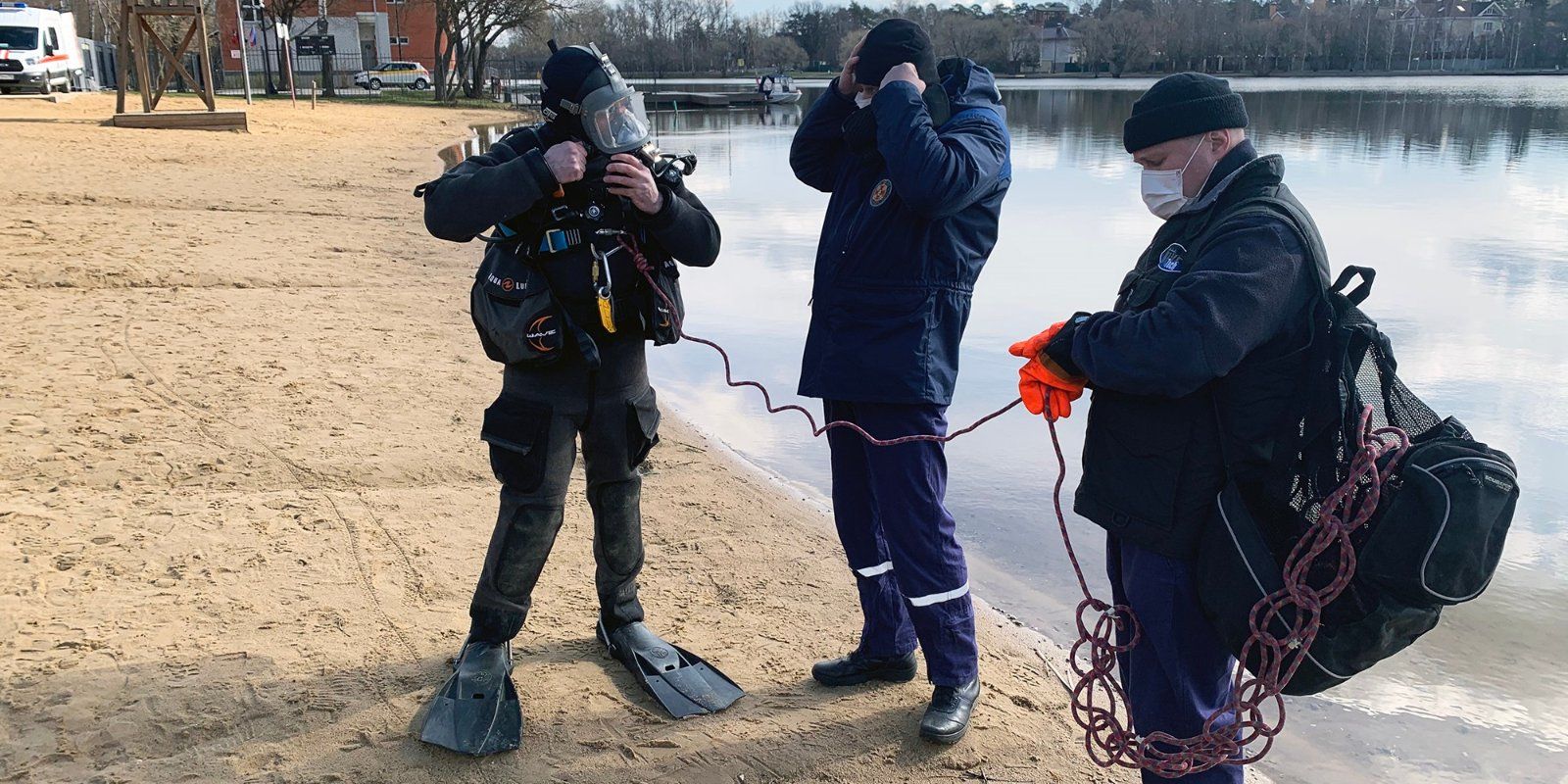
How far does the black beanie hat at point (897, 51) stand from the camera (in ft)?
10.4

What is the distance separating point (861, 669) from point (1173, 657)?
1362 mm

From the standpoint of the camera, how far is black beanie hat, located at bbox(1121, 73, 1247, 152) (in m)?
2.32

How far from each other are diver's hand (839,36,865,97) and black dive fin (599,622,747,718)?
1.88m

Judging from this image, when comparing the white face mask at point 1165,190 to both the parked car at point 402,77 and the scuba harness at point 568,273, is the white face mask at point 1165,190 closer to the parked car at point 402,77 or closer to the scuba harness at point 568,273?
the scuba harness at point 568,273

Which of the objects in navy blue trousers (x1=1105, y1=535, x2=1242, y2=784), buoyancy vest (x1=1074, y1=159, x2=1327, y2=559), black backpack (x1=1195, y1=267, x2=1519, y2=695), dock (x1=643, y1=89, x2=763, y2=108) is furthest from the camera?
dock (x1=643, y1=89, x2=763, y2=108)

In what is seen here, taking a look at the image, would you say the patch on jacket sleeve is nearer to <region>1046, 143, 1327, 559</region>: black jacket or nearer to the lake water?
<region>1046, 143, 1327, 559</region>: black jacket

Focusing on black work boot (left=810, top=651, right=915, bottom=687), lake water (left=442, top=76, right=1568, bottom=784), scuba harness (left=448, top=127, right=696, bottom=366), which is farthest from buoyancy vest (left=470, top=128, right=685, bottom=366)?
lake water (left=442, top=76, right=1568, bottom=784)

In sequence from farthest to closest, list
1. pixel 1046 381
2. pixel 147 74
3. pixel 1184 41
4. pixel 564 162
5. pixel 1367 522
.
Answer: pixel 1184 41 → pixel 147 74 → pixel 564 162 → pixel 1046 381 → pixel 1367 522

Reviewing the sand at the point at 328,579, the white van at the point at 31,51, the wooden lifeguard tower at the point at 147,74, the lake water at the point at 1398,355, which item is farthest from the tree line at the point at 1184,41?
the sand at the point at 328,579

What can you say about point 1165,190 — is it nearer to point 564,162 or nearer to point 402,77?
point 564,162

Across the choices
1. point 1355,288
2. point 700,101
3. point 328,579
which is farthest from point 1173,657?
point 700,101

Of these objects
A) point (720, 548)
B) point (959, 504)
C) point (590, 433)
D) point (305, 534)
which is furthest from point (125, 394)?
point (959, 504)

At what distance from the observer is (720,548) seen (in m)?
4.73

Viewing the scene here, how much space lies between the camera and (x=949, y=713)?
3.27 metres
